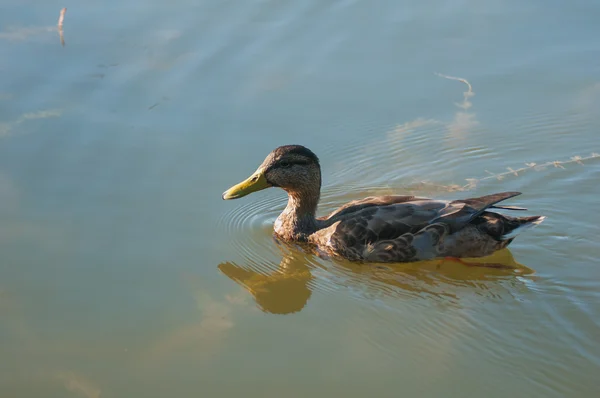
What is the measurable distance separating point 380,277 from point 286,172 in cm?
159

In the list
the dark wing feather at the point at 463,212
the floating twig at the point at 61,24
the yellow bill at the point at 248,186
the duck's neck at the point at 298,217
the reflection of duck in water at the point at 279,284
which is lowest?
the reflection of duck in water at the point at 279,284

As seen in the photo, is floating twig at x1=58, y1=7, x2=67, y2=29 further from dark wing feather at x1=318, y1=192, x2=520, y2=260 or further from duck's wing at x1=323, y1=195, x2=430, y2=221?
dark wing feather at x1=318, y1=192, x2=520, y2=260

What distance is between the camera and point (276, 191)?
10.1 m

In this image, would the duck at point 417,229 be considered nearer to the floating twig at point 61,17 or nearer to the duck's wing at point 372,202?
the duck's wing at point 372,202

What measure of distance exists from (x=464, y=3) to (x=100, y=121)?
5.88 metres

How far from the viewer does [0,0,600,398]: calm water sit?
6703mm

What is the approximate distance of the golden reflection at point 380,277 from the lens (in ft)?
25.7

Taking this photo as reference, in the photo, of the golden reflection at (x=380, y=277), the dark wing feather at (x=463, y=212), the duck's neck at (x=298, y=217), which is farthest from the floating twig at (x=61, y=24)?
the dark wing feather at (x=463, y=212)

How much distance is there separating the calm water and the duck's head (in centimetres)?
46

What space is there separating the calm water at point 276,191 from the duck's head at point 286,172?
18.2 inches

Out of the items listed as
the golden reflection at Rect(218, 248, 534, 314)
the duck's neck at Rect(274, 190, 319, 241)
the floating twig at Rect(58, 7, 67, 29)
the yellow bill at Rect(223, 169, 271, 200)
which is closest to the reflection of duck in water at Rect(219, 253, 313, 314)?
the golden reflection at Rect(218, 248, 534, 314)

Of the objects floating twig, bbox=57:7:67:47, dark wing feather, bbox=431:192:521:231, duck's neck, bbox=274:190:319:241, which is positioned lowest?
duck's neck, bbox=274:190:319:241

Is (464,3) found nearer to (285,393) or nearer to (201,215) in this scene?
(201,215)

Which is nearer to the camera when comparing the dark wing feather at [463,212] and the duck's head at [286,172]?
the dark wing feather at [463,212]
